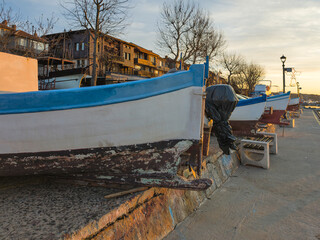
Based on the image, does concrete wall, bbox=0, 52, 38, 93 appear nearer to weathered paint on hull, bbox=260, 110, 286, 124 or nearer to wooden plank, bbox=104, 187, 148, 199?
wooden plank, bbox=104, 187, 148, 199

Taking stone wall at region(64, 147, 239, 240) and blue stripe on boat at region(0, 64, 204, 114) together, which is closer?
stone wall at region(64, 147, 239, 240)

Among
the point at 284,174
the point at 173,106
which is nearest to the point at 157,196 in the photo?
the point at 173,106

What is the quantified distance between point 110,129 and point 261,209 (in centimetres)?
277

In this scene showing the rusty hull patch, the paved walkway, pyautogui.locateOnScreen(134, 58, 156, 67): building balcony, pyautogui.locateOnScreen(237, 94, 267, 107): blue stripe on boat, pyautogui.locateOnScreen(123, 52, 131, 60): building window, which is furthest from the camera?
pyautogui.locateOnScreen(134, 58, 156, 67): building balcony

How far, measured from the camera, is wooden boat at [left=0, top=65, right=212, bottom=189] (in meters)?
2.39

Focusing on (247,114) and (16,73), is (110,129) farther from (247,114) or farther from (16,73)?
(247,114)

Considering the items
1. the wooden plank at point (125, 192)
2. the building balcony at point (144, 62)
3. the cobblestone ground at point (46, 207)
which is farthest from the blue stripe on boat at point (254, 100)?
the building balcony at point (144, 62)

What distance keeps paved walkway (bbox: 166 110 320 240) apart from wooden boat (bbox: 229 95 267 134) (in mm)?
2477

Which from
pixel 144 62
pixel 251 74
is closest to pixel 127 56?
pixel 144 62

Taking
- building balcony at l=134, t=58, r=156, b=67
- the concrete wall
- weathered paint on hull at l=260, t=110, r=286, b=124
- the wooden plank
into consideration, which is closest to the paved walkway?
the wooden plank

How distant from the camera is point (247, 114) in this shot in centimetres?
764

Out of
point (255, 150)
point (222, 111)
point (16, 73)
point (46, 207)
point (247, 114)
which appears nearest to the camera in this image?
point (46, 207)

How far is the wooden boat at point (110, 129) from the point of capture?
2.39m

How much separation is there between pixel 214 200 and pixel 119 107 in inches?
98.4
